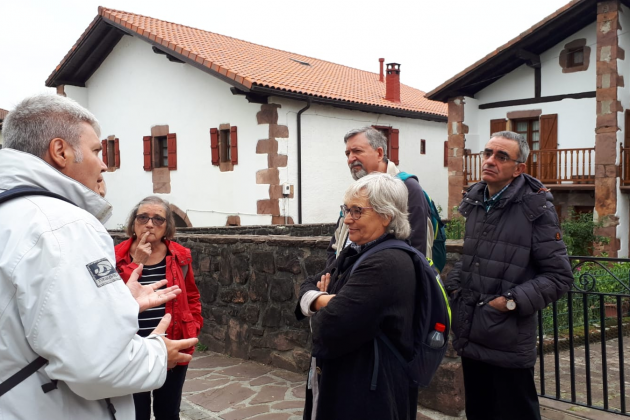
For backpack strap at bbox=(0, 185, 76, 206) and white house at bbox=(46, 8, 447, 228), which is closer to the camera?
backpack strap at bbox=(0, 185, 76, 206)

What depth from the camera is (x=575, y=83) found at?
50.5 feet

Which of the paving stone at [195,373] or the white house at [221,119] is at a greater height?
the white house at [221,119]

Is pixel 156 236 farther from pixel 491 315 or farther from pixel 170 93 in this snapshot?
pixel 170 93

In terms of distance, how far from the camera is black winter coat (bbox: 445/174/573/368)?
9.21 ft

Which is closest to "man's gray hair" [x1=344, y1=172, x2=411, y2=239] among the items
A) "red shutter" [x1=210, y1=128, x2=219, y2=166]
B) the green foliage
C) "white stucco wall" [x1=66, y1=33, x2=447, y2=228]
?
"white stucco wall" [x1=66, y1=33, x2=447, y2=228]

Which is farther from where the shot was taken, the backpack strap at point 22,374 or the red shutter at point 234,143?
the red shutter at point 234,143

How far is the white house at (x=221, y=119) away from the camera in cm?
1454

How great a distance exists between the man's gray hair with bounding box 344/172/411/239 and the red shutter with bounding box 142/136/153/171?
1600 cm

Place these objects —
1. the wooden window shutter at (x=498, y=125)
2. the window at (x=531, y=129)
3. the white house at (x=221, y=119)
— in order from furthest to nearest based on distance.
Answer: the wooden window shutter at (x=498, y=125) → the window at (x=531, y=129) → the white house at (x=221, y=119)

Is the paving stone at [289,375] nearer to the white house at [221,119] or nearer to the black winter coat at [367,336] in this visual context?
the black winter coat at [367,336]

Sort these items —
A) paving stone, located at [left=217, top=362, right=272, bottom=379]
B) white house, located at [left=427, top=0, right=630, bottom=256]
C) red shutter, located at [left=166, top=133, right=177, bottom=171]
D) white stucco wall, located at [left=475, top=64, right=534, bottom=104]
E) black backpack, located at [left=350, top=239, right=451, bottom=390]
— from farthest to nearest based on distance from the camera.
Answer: red shutter, located at [left=166, top=133, right=177, bottom=171] → white stucco wall, located at [left=475, top=64, right=534, bottom=104] → white house, located at [left=427, top=0, right=630, bottom=256] → paving stone, located at [left=217, top=362, right=272, bottom=379] → black backpack, located at [left=350, top=239, right=451, bottom=390]

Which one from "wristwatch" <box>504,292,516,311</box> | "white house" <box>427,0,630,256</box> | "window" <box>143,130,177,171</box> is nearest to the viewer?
"wristwatch" <box>504,292,516,311</box>

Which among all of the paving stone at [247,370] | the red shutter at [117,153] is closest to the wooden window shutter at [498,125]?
the red shutter at [117,153]

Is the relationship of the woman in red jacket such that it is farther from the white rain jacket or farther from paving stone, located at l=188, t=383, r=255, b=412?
the white rain jacket
